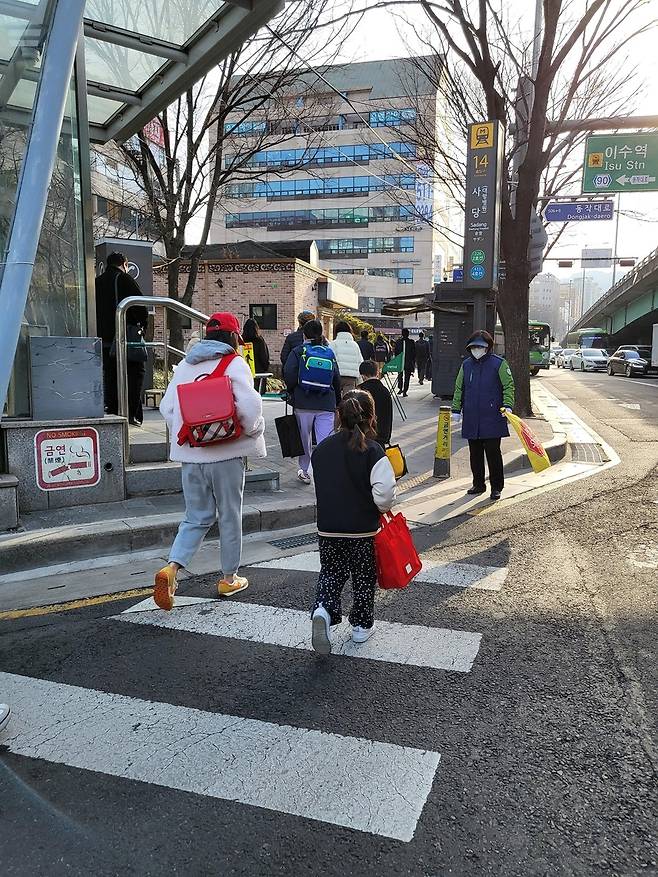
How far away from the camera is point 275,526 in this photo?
6543 mm

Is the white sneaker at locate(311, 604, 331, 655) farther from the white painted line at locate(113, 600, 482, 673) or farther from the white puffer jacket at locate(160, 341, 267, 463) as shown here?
the white puffer jacket at locate(160, 341, 267, 463)

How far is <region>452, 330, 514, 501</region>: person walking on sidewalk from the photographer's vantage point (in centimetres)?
771

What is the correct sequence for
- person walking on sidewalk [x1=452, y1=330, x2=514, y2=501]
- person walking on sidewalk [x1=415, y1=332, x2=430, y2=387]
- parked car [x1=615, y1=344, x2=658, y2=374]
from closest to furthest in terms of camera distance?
1. person walking on sidewalk [x1=452, y1=330, x2=514, y2=501]
2. person walking on sidewalk [x1=415, y1=332, x2=430, y2=387]
3. parked car [x1=615, y1=344, x2=658, y2=374]

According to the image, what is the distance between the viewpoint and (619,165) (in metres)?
17.7

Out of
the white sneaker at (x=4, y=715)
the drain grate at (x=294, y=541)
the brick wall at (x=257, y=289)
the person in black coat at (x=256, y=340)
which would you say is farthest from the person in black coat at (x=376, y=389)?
the brick wall at (x=257, y=289)

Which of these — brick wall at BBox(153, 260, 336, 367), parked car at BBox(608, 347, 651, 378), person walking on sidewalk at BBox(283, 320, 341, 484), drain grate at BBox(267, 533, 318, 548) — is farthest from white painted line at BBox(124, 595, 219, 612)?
parked car at BBox(608, 347, 651, 378)

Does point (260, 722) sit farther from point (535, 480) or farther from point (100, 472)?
point (535, 480)

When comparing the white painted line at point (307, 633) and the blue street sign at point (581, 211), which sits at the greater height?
the blue street sign at point (581, 211)

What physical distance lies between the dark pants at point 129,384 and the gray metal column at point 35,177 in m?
3.60

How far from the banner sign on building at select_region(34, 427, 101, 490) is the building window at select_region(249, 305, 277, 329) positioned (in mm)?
21275

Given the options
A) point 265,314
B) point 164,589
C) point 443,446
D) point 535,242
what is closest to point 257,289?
point 265,314

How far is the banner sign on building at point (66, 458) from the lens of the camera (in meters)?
5.94

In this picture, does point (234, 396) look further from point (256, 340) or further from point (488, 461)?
point (256, 340)

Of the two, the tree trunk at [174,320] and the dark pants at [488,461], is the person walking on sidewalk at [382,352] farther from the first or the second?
the dark pants at [488,461]
